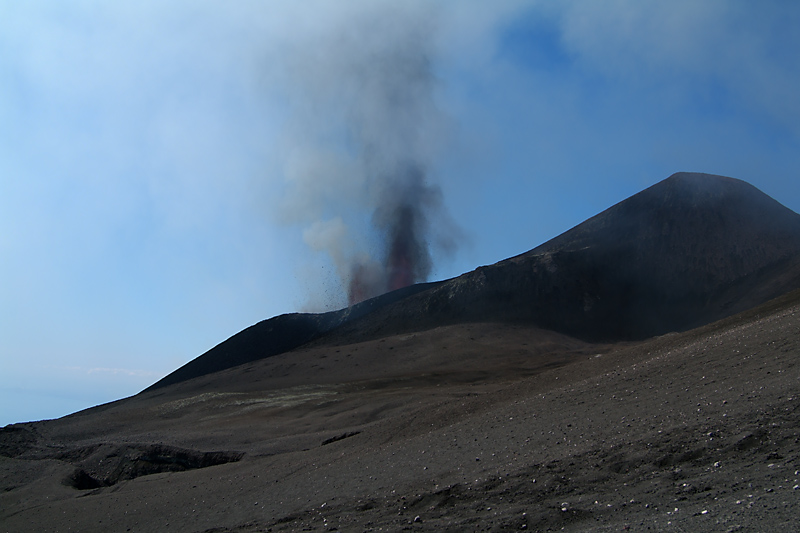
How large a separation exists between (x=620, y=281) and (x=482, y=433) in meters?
48.1

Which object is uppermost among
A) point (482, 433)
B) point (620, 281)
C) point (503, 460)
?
point (620, 281)

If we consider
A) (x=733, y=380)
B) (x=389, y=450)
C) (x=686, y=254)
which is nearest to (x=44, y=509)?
(x=389, y=450)

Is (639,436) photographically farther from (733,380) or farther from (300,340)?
(300,340)

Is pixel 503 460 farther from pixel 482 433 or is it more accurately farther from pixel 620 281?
pixel 620 281

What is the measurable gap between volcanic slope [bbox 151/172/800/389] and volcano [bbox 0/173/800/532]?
426mm

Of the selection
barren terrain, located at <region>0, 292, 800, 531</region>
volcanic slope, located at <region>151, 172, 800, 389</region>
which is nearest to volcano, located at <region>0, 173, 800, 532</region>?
barren terrain, located at <region>0, 292, 800, 531</region>

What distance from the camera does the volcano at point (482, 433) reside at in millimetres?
9742

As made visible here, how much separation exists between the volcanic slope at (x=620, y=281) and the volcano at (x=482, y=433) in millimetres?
426

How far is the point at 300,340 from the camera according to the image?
2436 inches

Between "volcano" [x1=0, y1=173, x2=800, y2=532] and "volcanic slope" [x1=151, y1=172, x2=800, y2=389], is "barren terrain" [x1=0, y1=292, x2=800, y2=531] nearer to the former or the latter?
"volcano" [x1=0, y1=173, x2=800, y2=532]

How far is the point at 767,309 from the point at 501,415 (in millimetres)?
12705

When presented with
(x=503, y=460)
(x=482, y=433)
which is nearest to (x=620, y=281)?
(x=482, y=433)

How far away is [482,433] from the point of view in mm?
15227

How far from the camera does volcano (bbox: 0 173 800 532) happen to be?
9742mm
